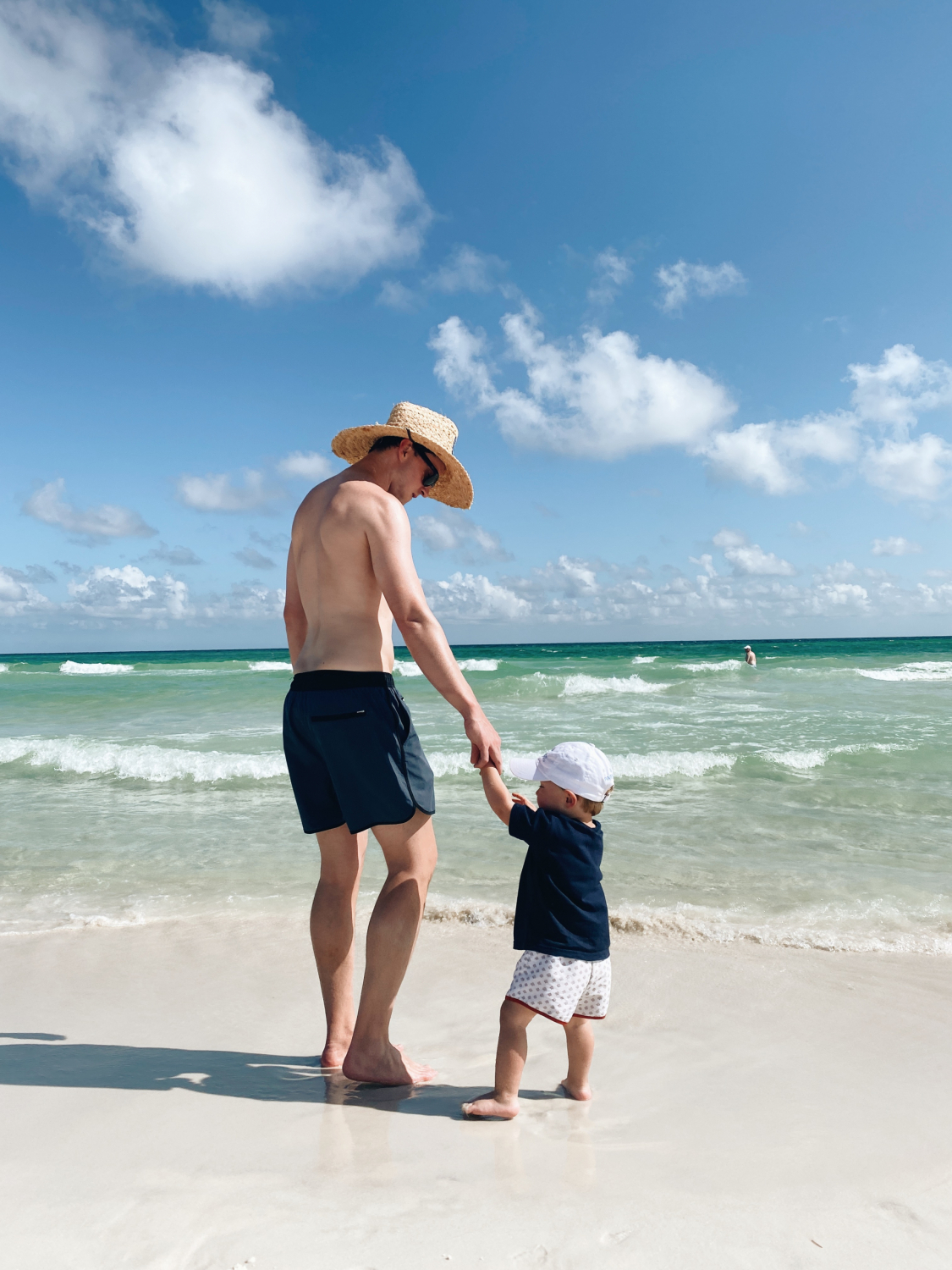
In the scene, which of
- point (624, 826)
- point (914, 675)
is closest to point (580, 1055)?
point (624, 826)

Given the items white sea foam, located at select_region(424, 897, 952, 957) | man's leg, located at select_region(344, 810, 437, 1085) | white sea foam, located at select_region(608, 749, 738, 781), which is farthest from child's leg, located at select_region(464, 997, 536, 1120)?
white sea foam, located at select_region(608, 749, 738, 781)

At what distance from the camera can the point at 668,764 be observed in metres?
8.90

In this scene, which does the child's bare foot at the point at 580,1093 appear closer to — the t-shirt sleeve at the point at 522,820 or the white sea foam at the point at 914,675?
the t-shirt sleeve at the point at 522,820

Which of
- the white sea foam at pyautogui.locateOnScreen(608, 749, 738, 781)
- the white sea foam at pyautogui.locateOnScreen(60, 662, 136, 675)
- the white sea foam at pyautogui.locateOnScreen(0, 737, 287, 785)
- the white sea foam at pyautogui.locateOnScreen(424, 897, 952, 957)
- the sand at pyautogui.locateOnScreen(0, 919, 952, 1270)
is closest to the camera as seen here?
the sand at pyautogui.locateOnScreen(0, 919, 952, 1270)

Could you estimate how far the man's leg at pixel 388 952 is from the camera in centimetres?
239

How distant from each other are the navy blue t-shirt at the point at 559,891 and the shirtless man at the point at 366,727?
301 millimetres

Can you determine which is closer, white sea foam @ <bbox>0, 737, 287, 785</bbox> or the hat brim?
the hat brim

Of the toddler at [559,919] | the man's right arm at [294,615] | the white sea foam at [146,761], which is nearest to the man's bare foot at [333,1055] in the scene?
the toddler at [559,919]

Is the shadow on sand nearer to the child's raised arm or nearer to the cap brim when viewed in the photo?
the child's raised arm

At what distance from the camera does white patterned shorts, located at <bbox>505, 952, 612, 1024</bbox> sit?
225cm

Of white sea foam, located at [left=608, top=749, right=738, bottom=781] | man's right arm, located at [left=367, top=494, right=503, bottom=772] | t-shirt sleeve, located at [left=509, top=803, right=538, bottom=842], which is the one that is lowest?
white sea foam, located at [left=608, top=749, right=738, bottom=781]

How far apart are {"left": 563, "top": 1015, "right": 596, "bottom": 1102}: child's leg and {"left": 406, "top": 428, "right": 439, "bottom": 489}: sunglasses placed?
182 centimetres

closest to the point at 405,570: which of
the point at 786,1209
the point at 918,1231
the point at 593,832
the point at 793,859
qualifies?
the point at 593,832

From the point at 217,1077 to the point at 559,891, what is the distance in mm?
1278
